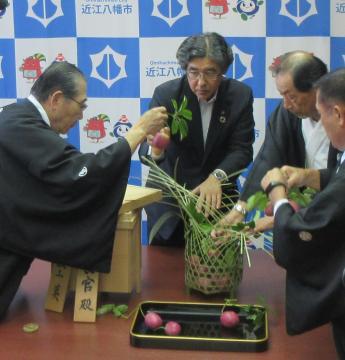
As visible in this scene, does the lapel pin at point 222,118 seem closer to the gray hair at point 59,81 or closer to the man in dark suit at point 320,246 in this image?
the gray hair at point 59,81

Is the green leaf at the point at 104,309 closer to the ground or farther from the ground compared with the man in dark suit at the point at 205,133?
closer to the ground

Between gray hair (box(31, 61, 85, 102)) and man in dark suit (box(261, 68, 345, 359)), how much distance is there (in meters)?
0.68

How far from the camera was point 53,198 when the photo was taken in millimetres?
1652

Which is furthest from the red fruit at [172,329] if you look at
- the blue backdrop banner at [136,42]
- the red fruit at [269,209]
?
the blue backdrop banner at [136,42]

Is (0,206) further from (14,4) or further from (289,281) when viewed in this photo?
(14,4)

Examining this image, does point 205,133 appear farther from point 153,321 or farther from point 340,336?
point 340,336

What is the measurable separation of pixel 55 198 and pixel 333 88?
76 cm

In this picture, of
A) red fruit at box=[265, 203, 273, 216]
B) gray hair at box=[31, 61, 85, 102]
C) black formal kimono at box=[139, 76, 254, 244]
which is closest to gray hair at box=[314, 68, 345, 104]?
red fruit at box=[265, 203, 273, 216]

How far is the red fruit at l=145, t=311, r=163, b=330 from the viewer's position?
1520mm

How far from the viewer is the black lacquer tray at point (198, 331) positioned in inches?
56.6

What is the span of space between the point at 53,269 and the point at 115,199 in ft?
0.88

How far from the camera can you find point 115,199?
1.68m

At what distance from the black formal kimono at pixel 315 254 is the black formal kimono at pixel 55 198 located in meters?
0.48

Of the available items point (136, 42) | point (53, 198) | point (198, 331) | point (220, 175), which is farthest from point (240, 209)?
point (136, 42)
